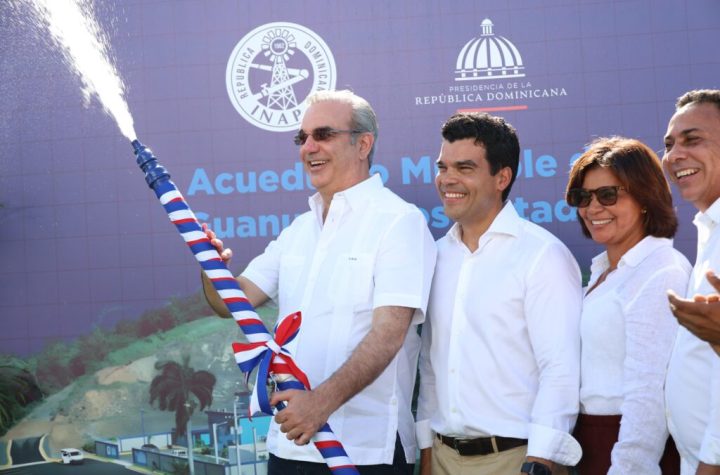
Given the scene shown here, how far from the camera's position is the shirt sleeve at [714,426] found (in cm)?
181

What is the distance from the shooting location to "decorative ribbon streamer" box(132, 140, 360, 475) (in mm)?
2270

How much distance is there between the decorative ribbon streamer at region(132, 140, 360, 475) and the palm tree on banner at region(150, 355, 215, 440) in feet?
5.13

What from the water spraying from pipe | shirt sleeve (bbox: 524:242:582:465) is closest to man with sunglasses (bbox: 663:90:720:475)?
shirt sleeve (bbox: 524:242:582:465)

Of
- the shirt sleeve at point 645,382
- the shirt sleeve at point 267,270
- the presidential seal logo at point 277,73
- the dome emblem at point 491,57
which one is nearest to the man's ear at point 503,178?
the shirt sleeve at point 645,382

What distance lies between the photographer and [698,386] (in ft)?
6.42

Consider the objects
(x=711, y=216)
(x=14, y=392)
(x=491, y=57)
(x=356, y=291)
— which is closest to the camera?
(x=711, y=216)

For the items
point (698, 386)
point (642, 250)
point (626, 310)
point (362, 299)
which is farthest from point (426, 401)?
point (698, 386)

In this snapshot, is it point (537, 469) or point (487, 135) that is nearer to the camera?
point (537, 469)

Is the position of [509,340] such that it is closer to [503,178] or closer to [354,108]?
[503,178]

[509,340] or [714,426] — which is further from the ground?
[509,340]

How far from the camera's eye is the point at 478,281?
259 centimetres

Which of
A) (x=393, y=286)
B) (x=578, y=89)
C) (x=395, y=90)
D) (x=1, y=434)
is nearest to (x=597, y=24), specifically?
(x=578, y=89)

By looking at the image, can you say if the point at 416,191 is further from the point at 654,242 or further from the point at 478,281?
the point at 654,242

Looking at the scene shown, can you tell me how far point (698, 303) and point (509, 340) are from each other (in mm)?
927
